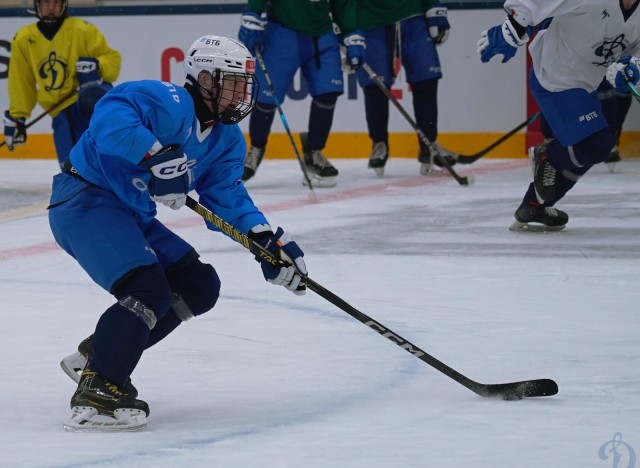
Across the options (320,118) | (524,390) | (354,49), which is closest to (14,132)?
(320,118)

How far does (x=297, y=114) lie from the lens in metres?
8.91

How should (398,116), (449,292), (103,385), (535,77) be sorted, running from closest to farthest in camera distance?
(103,385) → (449,292) → (535,77) → (398,116)

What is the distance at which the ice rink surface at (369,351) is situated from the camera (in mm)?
2625

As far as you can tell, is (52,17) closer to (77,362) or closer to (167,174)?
(77,362)

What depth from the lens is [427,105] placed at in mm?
7898

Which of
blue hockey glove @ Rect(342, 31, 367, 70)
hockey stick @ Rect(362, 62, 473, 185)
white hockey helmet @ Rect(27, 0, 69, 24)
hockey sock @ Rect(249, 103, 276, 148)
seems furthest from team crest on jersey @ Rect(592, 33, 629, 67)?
white hockey helmet @ Rect(27, 0, 69, 24)

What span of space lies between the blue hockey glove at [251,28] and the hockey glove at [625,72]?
2505mm

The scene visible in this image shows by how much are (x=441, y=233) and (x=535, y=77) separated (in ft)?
2.49

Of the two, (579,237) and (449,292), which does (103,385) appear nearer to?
(449,292)

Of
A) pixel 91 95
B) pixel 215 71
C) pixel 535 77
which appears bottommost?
pixel 91 95

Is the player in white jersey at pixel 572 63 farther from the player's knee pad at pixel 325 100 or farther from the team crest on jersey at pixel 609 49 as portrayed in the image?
the player's knee pad at pixel 325 100

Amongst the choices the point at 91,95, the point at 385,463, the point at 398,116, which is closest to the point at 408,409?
the point at 385,463

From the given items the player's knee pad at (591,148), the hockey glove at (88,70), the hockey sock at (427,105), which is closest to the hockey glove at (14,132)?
the hockey glove at (88,70)

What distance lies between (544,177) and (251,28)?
2277 mm
